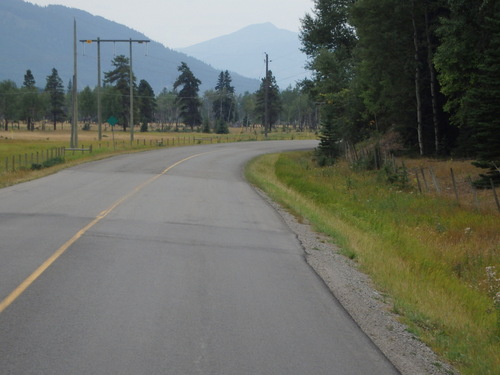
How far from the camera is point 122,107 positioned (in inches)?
5000

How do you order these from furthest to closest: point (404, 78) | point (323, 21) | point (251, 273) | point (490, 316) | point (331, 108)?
point (323, 21) < point (331, 108) < point (404, 78) < point (251, 273) < point (490, 316)

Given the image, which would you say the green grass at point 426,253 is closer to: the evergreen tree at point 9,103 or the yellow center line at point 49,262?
the yellow center line at point 49,262

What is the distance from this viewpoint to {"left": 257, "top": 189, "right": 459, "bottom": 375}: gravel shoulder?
18.9 ft

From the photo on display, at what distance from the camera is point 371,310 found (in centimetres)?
760

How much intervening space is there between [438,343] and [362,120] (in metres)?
42.3

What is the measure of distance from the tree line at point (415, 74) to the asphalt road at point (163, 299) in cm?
1215

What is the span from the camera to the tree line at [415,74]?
78.1 feet

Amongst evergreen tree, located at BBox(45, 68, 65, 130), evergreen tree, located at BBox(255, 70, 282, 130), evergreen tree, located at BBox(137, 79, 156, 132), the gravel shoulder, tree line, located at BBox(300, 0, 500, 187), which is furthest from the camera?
evergreen tree, located at BBox(45, 68, 65, 130)

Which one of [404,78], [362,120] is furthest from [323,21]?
[404,78]

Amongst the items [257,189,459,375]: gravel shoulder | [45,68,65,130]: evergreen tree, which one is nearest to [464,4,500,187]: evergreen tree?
[257,189,459,375]: gravel shoulder

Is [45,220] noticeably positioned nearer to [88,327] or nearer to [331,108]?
[88,327]

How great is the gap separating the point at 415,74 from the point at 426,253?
24.8 m

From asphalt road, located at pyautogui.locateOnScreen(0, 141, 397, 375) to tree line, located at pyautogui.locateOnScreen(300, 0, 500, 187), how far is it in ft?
39.9

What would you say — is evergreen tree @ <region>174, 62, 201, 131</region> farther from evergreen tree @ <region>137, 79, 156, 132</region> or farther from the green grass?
the green grass
